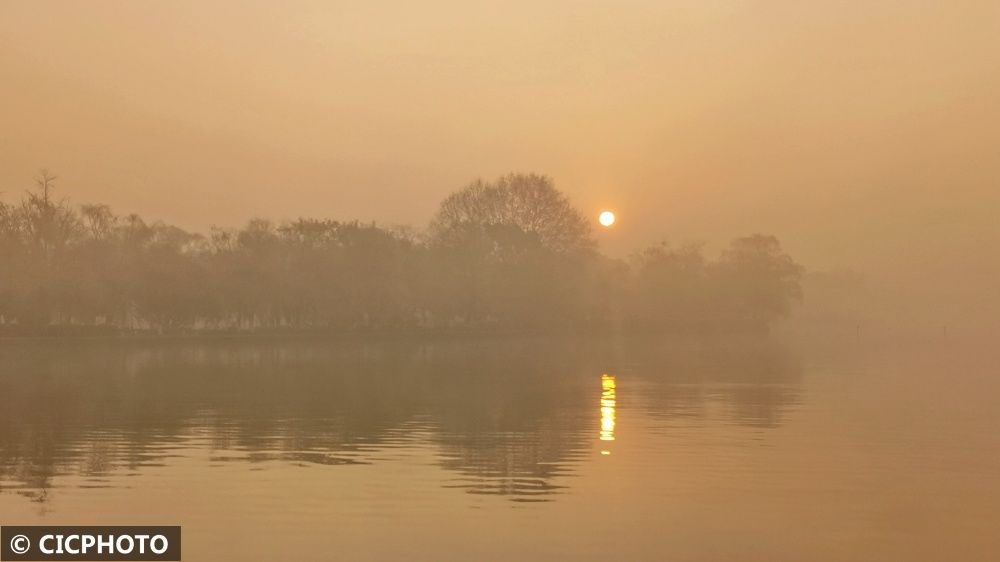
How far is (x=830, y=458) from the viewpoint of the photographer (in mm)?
24641

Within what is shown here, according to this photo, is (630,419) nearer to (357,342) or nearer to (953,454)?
(953,454)

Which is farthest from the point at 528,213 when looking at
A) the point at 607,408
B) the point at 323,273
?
the point at 607,408

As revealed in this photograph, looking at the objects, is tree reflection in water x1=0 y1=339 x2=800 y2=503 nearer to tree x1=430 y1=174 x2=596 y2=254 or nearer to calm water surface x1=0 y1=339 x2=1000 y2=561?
calm water surface x1=0 y1=339 x2=1000 y2=561

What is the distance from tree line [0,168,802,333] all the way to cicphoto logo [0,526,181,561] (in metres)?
81.9

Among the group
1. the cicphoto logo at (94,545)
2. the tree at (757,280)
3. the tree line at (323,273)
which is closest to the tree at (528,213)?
the tree line at (323,273)

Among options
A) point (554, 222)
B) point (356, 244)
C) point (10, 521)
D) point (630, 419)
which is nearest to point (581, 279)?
point (554, 222)

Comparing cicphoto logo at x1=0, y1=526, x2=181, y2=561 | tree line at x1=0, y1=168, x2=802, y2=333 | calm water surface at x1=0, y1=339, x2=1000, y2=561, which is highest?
tree line at x1=0, y1=168, x2=802, y2=333

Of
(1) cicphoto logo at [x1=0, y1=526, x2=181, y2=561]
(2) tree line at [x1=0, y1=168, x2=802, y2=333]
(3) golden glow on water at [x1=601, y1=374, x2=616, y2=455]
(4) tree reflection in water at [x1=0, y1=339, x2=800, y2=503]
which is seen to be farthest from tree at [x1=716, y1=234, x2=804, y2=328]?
(1) cicphoto logo at [x1=0, y1=526, x2=181, y2=561]

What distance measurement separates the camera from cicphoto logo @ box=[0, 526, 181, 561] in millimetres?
14992

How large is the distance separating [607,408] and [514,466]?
45.1 ft

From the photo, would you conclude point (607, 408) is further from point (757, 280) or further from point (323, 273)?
point (757, 280)

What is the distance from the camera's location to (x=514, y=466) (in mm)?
23125

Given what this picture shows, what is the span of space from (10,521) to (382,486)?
22.0ft

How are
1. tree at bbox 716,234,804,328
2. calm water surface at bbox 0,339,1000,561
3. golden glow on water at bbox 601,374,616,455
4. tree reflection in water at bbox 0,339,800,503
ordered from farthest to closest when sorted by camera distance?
tree at bbox 716,234,804,328, golden glow on water at bbox 601,374,616,455, tree reflection in water at bbox 0,339,800,503, calm water surface at bbox 0,339,1000,561
